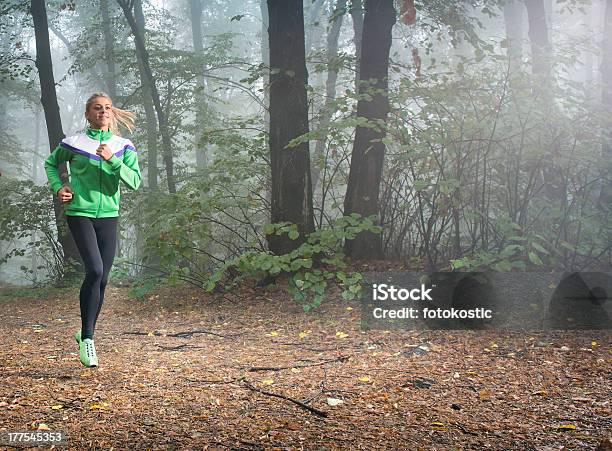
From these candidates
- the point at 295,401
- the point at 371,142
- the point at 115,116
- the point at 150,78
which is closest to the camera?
the point at 295,401

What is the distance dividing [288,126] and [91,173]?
143 inches

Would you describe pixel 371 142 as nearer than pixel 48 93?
Yes

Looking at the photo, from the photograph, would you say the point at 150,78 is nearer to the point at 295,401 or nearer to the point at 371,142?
the point at 371,142

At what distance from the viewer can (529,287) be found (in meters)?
5.96

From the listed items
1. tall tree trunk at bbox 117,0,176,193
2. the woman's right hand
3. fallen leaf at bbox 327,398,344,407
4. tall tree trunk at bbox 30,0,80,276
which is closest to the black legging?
the woman's right hand

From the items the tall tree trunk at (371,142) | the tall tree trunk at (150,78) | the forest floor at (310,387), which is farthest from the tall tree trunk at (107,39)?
the forest floor at (310,387)

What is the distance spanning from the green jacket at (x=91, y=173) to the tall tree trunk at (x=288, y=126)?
3.32m

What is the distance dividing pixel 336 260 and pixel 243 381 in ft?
9.25

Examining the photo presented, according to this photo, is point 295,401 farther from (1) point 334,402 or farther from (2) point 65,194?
(2) point 65,194

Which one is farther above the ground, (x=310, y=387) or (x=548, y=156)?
(x=548, y=156)

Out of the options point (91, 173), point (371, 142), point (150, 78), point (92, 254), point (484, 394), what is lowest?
point (484, 394)

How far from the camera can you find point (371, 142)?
7.38 meters

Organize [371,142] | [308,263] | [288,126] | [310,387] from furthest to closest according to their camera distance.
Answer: [371,142]
[288,126]
[308,263]
[310,387]

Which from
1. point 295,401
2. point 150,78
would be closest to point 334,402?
point 295,401
